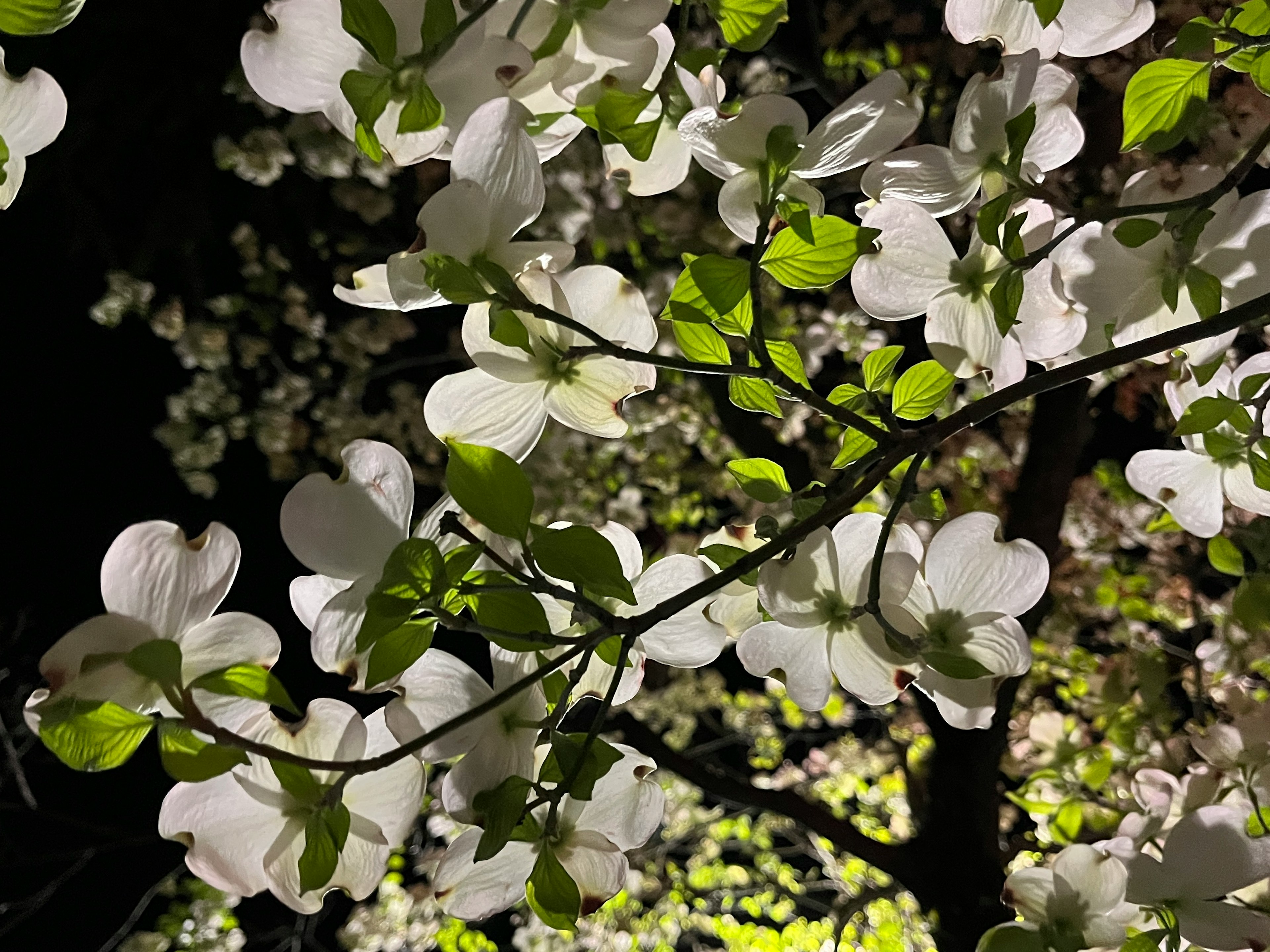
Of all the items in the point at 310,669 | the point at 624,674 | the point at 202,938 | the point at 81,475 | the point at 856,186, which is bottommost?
the point at 202,938

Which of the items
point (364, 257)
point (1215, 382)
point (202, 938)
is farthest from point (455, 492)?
point (202, 938)

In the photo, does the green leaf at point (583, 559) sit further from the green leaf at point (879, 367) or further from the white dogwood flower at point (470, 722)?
the green leaf at point (879, 367)

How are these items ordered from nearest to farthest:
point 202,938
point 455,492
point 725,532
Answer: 1. point 455,492
2. point 725,532
3. point 202,938

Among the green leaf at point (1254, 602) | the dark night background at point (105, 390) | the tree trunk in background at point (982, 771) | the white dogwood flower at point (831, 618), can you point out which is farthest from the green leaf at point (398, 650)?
the dark night background at point (105, 390)

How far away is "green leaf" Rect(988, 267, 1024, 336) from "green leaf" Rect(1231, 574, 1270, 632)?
275 mm

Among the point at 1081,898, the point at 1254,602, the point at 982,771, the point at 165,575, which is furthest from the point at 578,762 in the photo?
the point at 982,771

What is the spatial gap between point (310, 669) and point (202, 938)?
77 cm

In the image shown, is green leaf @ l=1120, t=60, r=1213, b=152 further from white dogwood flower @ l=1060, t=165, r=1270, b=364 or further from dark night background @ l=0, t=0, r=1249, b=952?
dark night background @ l=0, t=0, r=1249, b=952

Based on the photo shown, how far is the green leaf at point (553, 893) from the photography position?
10.6 inches

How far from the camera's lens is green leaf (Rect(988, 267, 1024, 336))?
29 centimetres

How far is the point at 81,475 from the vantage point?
61.4 inches

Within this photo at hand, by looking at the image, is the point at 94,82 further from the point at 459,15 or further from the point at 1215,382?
the point at 1215,382

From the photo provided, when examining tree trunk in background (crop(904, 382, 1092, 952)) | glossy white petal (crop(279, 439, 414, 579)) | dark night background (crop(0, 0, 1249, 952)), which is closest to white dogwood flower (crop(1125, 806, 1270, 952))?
glossy white petal (crop(279, 439, 414, 579))

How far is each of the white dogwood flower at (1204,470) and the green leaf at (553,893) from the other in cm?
31
